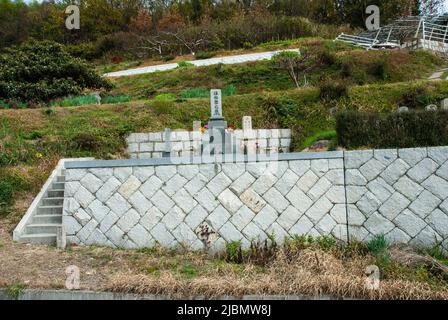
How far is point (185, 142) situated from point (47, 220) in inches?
169

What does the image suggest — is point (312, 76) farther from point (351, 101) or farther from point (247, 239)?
point (247, 239)

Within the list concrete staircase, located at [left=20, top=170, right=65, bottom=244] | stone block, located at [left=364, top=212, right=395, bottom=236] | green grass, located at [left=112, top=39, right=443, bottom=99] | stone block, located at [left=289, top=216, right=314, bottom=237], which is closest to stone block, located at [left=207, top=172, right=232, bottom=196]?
stone block, located at [left=289, top=216, right=314, bottom=237]

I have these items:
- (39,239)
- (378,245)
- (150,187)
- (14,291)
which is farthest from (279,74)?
(14,291)

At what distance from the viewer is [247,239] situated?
709 centimetres

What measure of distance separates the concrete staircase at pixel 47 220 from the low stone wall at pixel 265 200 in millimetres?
398

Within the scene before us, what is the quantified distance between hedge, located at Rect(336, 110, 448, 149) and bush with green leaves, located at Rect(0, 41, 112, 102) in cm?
1029

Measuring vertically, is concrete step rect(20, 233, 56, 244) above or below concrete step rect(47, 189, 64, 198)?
below

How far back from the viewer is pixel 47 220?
25.9ft

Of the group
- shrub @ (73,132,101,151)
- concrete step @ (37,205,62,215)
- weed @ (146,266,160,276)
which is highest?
shrub @ (73,132,101,151)

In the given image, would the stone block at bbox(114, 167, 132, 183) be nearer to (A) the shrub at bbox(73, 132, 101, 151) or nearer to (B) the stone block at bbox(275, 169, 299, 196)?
(B) the stone block at bbox(275, 169, 299, 196)

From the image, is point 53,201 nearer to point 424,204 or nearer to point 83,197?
point 83,197

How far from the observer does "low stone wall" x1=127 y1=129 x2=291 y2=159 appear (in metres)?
11.2

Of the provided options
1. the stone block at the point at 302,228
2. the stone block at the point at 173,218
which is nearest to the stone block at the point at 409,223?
the stone block at the point at 302,228

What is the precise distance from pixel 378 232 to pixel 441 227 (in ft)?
2.85
